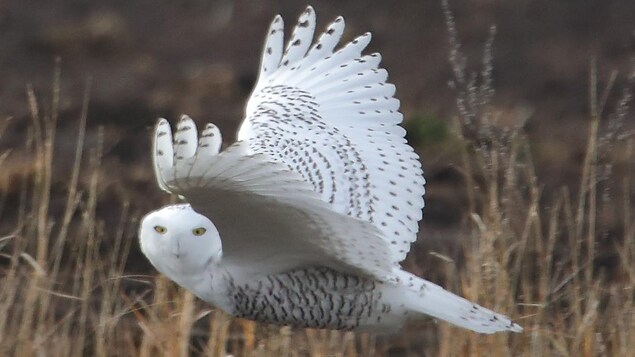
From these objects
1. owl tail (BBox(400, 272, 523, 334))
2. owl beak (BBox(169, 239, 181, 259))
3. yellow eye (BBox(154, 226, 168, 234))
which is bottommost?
owl tail (BBox(400, 272, 523, 334))

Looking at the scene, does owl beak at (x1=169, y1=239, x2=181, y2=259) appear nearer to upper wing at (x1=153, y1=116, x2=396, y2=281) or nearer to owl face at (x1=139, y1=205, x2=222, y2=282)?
→ owl face at (x1=139, y1=205, x2=222, y2=282)

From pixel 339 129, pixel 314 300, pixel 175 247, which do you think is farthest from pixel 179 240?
pixel 339 129

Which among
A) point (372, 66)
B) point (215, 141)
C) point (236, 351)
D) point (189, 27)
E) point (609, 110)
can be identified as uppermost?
point (189, 27)

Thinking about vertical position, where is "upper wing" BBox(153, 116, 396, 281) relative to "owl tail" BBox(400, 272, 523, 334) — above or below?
above

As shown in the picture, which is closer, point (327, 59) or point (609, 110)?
point (327, 59)

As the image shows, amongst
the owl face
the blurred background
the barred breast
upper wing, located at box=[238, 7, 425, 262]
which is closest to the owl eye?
the owl face

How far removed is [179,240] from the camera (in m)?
Result: 4.46

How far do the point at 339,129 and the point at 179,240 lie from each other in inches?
40.0

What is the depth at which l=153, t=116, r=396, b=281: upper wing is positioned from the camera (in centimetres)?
398

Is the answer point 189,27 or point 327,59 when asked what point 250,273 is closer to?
point 327,59

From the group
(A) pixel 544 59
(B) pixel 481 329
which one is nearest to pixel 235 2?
(A) pixel 544 59

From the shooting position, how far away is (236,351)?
523cm

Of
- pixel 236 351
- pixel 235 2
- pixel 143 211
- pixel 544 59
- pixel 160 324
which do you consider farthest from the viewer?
pixel 235 2

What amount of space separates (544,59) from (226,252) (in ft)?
23.7
